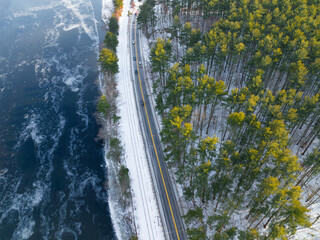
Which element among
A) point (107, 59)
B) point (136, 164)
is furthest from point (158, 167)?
point (107, 59)

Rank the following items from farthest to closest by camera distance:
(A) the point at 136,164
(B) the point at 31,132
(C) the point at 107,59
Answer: (C) the point at 107,59 < (B) the point at 31,132 < (A) the point at 136,164

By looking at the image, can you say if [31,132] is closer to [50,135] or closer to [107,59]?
[50,135]

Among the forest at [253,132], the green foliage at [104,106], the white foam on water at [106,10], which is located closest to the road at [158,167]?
the forest at [253,132]

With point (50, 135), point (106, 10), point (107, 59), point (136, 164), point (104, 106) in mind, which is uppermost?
point (106, 10)

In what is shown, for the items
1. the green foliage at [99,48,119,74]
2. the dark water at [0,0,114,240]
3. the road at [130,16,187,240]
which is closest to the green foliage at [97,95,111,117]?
the dark water at [0,0,114,240]

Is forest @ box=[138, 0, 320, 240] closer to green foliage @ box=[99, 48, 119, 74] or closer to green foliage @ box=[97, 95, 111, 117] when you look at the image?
green foliage @ box=[97, 95, 111, 117]

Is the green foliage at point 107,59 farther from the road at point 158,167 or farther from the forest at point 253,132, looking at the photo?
the forest at point 253,132

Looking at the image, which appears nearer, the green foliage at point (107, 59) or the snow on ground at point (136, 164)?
the snow on ground at point (136, 164)
